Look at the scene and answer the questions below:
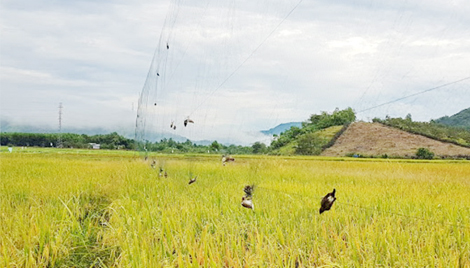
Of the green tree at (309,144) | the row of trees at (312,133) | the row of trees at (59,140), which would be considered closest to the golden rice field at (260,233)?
the row of trees at (312,133)

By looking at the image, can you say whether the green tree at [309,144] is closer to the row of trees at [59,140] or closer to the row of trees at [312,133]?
the row of trees at [312,133]

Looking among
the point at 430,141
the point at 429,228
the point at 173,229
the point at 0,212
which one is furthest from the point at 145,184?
the point at 430,141

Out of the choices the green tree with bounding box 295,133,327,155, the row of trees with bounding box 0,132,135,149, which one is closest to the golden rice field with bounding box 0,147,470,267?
the green tree with bounding box 295,133,327,155

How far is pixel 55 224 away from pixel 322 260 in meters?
2.63

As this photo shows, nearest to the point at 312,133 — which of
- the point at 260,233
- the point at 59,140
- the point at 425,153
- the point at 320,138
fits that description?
the point at 320,138

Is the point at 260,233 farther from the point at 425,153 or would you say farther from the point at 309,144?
the point at 425,153

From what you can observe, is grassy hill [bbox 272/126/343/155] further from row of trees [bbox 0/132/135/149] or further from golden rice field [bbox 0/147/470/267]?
row of trees [bbox 0/132/135/149]

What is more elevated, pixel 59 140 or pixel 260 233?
pixel 59 140

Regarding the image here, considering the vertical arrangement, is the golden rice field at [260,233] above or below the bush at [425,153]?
below

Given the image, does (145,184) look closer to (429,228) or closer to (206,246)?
(206,246)

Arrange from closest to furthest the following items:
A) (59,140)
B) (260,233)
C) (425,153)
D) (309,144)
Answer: (260,233)
(309,144)
(425,153)
(59,140)

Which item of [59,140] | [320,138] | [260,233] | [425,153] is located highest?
[59,140]

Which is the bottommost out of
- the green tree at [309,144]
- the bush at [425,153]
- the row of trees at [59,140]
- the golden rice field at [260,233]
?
the golden rice field at [260,233]

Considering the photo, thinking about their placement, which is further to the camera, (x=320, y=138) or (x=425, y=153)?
(x=425, y=153)
